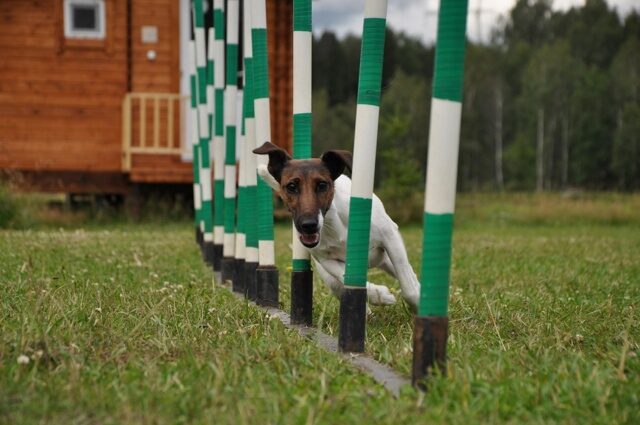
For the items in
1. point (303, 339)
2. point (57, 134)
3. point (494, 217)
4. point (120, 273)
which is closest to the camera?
point (303, 339)

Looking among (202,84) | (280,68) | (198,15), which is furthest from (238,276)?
(280,68)

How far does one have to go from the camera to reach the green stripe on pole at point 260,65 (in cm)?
574

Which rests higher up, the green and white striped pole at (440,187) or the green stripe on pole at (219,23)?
the green stripe on pole at (219,23)

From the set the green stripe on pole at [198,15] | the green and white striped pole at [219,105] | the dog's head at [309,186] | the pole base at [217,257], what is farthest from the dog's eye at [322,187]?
the green stripe on pole at [198,15]

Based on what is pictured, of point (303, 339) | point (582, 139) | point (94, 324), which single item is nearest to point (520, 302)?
point (303, 339)

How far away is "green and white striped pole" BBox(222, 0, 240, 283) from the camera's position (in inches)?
289

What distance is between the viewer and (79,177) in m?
17.0

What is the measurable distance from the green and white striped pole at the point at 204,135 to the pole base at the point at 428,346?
5.94 m

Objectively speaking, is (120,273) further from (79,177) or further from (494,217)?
(494,217)

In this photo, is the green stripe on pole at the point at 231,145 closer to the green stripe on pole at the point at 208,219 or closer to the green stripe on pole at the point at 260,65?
the green stripe on pole at the point at 260,65

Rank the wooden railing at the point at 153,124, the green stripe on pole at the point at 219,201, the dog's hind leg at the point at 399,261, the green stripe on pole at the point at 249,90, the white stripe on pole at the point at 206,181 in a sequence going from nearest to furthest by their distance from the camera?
the dog's hind leg at the point at 399,261, the green stripe on pole at the point at 249,90, the green stripe on pole at the point at 219,201, the white stripe on pole at the point at 206,181, the wooden railing at the point at 153,124

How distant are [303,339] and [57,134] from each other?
44.7 feet

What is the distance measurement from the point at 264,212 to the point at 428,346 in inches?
104

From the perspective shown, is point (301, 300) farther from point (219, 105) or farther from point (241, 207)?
point (219, 105)
